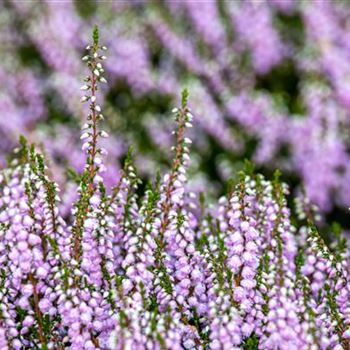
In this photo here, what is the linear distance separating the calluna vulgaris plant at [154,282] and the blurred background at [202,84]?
346cm

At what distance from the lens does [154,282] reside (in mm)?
5336

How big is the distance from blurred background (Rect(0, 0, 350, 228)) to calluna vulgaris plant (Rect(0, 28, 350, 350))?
3465 mm

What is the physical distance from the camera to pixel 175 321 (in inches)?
188

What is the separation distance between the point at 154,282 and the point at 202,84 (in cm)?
651

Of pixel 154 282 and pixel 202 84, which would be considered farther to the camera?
pixel 202 84

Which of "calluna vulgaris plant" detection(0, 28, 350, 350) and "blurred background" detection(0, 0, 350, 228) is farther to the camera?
"blurred background" detection(0, 0, 350, 228)

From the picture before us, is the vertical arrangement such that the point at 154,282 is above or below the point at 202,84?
below

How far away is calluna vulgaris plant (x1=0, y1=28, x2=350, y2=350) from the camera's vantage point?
476cm

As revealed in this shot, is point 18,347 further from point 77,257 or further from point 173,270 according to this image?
point 173,270

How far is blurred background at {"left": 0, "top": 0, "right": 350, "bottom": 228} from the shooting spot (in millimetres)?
10039

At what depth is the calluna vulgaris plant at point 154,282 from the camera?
4758mm

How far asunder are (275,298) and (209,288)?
28.3 inches

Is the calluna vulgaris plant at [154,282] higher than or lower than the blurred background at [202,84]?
lower

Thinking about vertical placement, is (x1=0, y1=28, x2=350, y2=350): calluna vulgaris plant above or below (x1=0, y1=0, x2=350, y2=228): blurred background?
below
